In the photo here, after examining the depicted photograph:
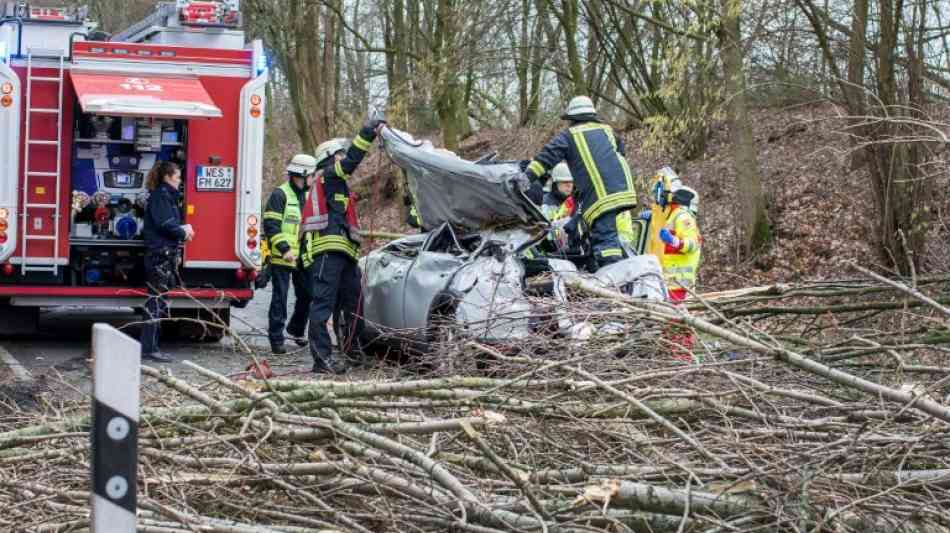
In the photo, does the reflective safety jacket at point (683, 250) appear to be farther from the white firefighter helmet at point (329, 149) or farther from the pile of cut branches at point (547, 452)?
the pile of cut branches at point (547, 452)

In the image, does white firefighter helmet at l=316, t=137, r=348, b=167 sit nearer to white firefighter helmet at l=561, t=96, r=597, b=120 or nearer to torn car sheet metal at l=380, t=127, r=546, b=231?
torn car sheet metal at l=380, t=127, r=546, b=231

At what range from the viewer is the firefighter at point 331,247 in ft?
31.7

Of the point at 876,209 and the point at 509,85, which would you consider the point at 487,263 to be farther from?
the point at 509,85

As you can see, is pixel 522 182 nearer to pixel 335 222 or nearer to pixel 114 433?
pixel 335 222

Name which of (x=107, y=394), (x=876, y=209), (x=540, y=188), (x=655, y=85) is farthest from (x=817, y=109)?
(x=107, y=394)

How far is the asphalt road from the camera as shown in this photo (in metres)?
9.88

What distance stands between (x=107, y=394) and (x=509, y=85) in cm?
2725

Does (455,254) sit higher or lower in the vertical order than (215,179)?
lower

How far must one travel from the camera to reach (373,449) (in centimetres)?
450

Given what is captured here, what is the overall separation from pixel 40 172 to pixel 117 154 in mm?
803

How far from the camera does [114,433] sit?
329 centimetres

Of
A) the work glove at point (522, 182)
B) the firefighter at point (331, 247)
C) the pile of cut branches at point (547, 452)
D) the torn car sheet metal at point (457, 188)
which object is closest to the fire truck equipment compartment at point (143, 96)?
the firefighter at point (331, 247)

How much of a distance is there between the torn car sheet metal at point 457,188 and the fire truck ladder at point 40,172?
3.28 meters

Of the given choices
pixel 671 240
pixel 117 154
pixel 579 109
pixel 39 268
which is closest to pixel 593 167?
pixel 579 109
